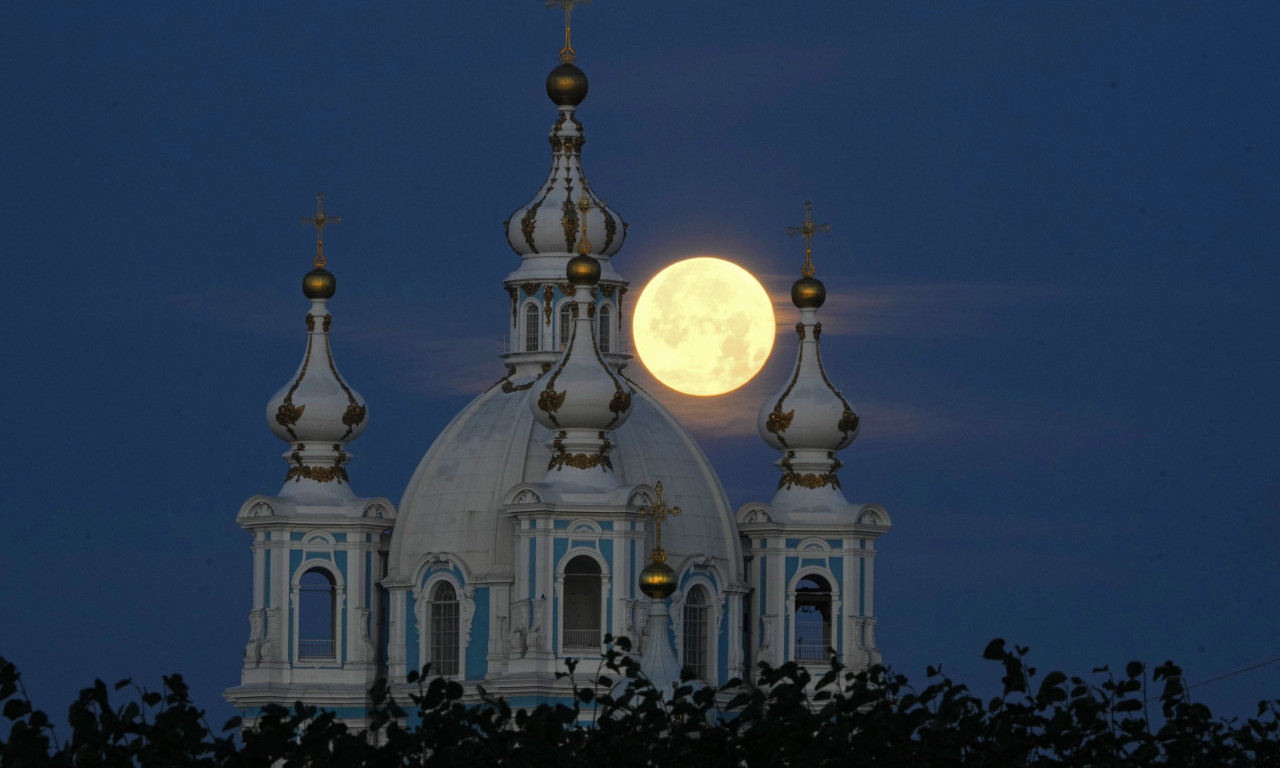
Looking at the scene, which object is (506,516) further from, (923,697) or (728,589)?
(923,697)

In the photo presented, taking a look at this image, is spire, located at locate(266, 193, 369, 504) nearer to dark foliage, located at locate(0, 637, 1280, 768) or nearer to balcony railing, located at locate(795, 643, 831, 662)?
balcony railing, located at locate(795, 643, 831, 662)

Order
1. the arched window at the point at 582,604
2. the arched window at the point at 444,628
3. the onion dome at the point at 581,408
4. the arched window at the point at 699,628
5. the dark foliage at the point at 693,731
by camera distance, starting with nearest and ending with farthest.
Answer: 1. the dark foliage at the point at 693,731
2. the onion dome at the point at 581,408
3. the arched window at the point at 582,604
4. the arched window at the point at 444,628
5. the arched window at the point at 699,628

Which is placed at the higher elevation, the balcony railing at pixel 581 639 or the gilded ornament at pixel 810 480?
the gilded ornament at pixel 810 480

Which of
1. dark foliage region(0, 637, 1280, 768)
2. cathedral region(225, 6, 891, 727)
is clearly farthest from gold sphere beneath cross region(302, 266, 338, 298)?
dark foliage region(0, 637, 1280, 768)

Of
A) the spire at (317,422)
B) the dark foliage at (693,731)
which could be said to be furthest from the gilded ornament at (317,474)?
the dark foliage at (693,731)

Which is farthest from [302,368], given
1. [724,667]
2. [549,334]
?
[724,667]

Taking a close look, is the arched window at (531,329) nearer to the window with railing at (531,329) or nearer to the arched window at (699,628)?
the window with railing at (531,329)

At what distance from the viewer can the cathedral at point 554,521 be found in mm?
63625

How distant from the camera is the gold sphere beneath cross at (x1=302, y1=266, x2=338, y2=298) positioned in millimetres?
67188

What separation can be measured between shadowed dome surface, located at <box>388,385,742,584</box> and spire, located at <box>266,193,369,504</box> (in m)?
1.22

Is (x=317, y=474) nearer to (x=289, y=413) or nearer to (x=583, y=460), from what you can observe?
(x=289, y=413)

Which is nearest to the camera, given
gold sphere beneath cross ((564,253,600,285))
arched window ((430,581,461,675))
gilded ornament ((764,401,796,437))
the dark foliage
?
the dark foliage

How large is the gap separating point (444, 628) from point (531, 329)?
5.11 m

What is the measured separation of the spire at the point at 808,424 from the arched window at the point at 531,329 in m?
3.63
